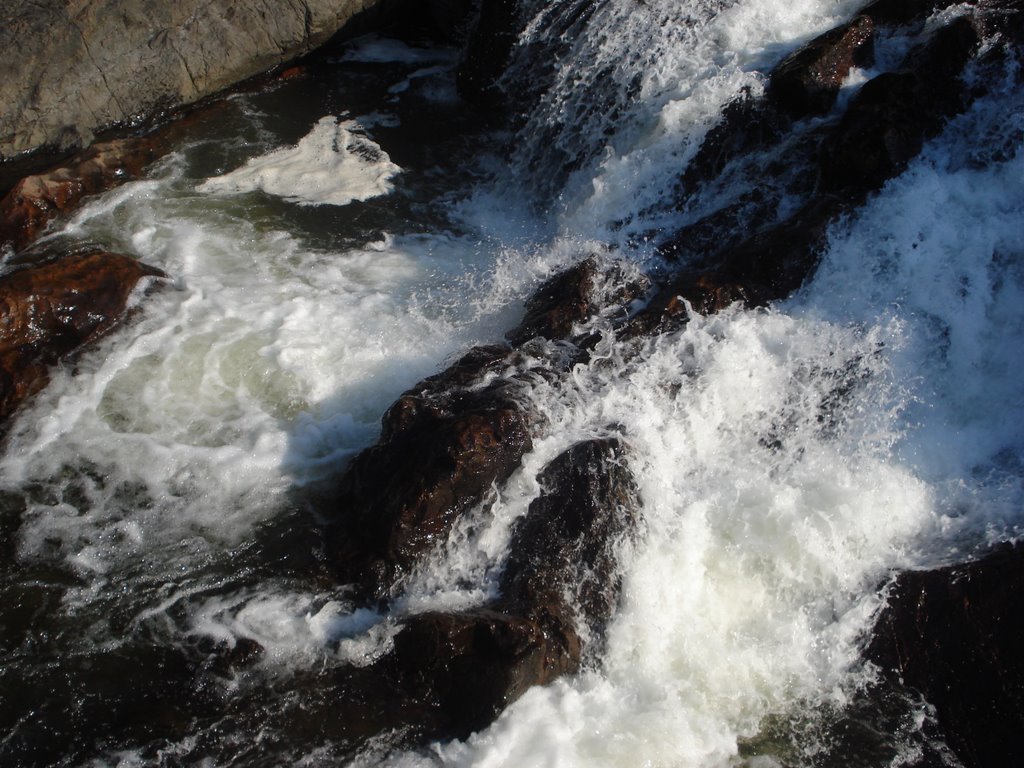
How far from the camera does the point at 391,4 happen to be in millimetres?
11469

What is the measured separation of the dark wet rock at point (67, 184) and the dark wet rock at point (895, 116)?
688 centimetres

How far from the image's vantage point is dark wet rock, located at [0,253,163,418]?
21.3ft

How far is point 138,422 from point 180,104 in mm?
5123

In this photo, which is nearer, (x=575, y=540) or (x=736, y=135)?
(x=575, y=540)

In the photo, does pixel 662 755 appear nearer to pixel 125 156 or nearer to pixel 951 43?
pixel 951 43

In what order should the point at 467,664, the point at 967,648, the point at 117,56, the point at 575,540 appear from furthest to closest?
the point at 117,56
the point at 575,540
the point at 967,648
the point at 467,664

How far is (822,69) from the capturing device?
730cm

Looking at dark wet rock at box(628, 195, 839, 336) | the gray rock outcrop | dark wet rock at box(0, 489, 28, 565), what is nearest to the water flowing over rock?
the gray rock outcrop

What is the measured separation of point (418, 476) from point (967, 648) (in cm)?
349

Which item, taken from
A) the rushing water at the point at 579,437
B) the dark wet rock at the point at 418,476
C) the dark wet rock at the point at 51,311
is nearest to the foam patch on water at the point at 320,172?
the rushing water at the point at 579,437

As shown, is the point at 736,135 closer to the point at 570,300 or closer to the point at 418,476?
the point at 570,300

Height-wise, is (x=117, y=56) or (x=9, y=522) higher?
(x=117, y=56)

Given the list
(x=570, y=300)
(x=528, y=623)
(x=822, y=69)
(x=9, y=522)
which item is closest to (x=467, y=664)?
(x=528, y=623)

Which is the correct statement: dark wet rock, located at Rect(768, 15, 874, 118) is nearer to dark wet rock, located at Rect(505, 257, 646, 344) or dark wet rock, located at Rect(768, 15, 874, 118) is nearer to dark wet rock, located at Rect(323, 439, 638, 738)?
dark wet rock, located at Rect(505, 257, 646, 344)
